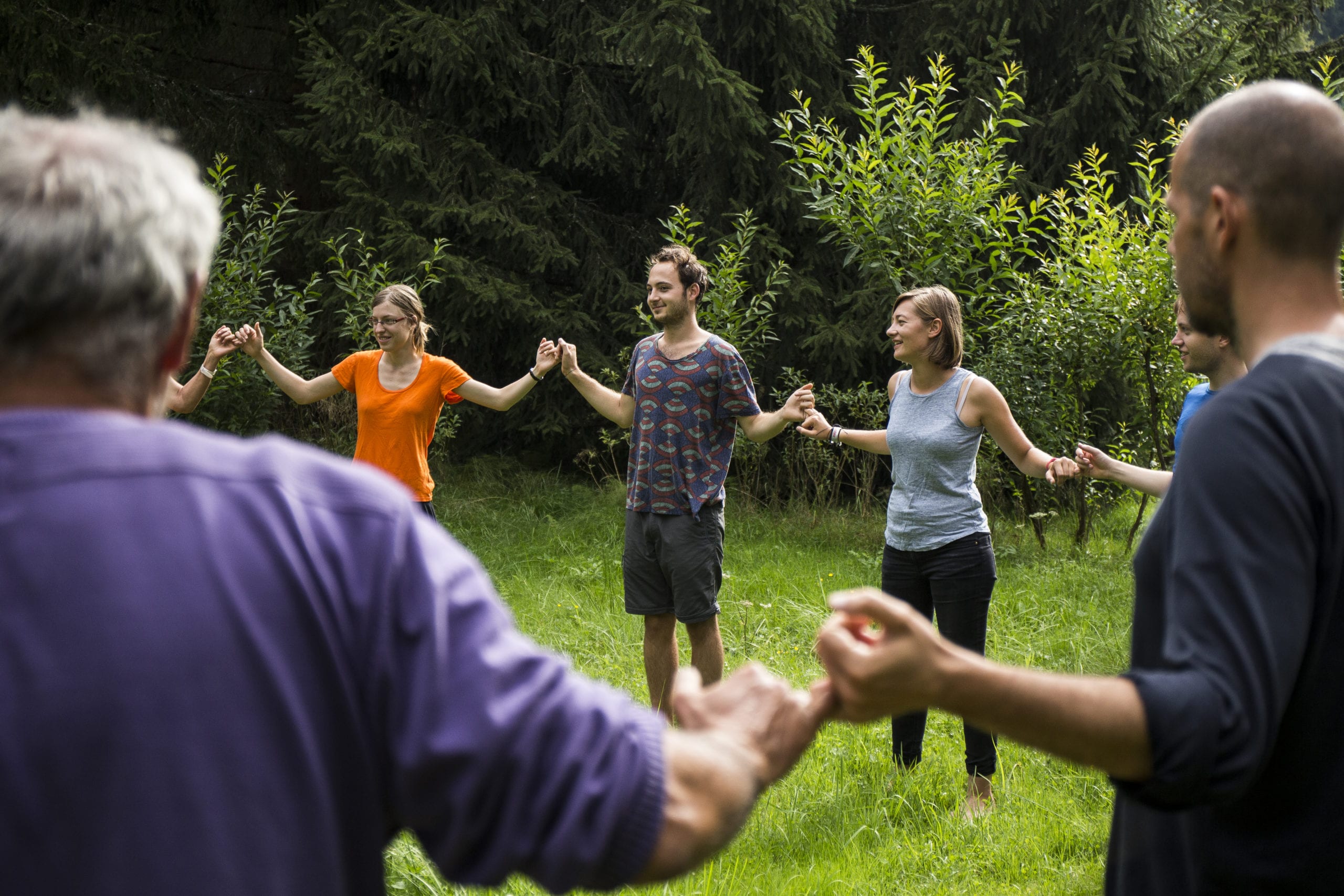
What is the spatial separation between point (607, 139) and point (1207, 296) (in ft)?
39.4

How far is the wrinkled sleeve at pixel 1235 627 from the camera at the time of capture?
4.19 ft

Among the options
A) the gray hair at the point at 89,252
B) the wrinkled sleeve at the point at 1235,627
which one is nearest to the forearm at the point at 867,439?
the wrinkled sleeve at the point at 1235,627

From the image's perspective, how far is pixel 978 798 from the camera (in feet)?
14.7

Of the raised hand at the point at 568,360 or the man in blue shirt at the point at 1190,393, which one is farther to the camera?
the raised hand at the point at 568,360

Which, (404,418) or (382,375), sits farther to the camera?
(382,375)

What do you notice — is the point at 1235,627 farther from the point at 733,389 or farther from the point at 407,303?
the point at 407,303

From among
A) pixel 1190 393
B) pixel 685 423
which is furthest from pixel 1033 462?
pixel 685 423

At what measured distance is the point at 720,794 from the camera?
1.19 meters

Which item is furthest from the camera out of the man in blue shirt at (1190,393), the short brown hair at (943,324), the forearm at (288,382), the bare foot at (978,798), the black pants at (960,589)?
the forearm at (288,382)

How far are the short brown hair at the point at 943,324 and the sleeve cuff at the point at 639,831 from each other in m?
3.87

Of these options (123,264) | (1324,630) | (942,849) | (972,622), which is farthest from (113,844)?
(972,622)

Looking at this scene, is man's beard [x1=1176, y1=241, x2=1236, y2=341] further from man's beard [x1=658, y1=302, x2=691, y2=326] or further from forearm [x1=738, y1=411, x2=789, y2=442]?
man's beard [x1=658, y1=302, x2=691, y2=326]

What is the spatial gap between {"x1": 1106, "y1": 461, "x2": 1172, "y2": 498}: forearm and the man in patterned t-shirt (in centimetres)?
147

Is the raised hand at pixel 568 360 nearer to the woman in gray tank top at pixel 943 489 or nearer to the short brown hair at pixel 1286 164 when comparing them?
the woman in gray tank top at pixel 943 489
